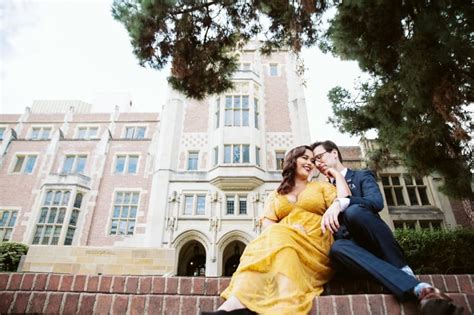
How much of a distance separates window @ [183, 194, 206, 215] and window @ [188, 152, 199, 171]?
165cm

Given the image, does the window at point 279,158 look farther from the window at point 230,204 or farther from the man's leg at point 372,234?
the man's leg at point 372,234

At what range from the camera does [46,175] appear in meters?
15.8

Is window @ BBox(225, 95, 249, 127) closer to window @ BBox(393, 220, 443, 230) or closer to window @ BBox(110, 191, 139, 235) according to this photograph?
window @ BBox(110, 191, 139, 235)

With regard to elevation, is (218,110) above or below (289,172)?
above

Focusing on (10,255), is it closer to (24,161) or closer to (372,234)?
(372,234)

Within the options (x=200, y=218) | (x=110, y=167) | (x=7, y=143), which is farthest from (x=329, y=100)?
(x=7, y=143)

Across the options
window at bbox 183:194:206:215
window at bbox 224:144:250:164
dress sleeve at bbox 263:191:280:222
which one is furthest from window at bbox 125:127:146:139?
dress sleeve at bbox 263:191:280:222

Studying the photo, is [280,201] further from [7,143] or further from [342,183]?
[7,143]

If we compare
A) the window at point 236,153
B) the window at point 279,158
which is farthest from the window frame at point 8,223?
the window at point 279,158

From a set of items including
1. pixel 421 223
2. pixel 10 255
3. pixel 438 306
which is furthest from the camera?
pixel 421 223

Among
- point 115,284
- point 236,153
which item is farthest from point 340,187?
point 236,153

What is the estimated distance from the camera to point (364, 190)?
8.25 feet

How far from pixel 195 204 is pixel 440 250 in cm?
959

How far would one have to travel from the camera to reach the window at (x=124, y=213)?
14344mm
